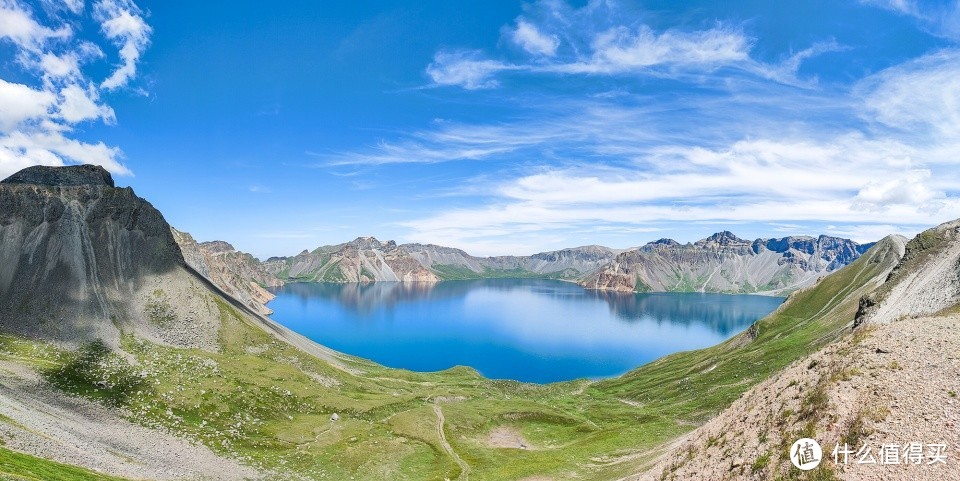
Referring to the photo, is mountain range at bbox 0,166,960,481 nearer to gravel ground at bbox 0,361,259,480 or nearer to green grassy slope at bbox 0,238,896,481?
gravel ground at bbox 0,361,259,480

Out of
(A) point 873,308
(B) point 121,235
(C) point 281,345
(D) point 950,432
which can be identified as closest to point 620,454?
(D) point 950,432

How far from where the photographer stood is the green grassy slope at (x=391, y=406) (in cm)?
6512

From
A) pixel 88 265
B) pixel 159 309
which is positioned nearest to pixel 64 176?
Answer: pixel 88 265

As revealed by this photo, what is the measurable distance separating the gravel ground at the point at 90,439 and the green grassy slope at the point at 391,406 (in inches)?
141

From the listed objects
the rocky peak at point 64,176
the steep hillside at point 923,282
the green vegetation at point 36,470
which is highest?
the rocky peak at point 64,176

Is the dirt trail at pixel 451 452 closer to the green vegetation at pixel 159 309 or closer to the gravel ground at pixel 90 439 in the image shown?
the gravel ground at pixel 90 439

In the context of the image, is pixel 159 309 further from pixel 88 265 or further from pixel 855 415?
pixel 855 415

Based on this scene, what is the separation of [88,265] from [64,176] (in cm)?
3510

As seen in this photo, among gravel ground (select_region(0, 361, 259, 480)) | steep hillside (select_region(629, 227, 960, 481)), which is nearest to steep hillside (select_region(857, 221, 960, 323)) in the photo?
steep hillside (select_region(629, 227, 960, 481))

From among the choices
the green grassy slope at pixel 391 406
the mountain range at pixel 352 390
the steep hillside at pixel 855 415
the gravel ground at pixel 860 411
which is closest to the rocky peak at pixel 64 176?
the mountain range at pixel 352 390

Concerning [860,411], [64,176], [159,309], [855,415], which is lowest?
[159,309]

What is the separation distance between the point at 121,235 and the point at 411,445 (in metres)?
113

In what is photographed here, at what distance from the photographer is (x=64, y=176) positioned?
13238 cm

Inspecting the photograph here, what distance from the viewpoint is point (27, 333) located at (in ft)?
296
